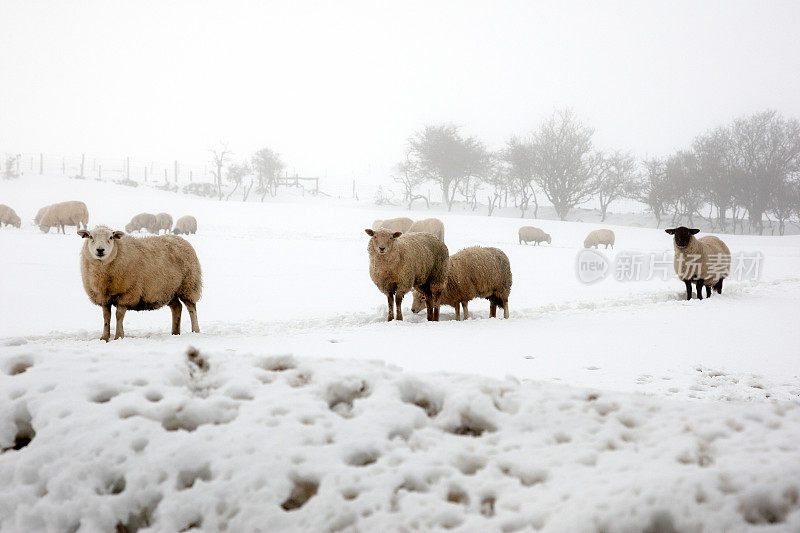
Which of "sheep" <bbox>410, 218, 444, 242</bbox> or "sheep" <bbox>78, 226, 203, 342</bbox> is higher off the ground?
"sheep" <bbox>410, 218, 444, 242</bbox>

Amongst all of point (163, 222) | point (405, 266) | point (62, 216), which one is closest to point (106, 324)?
point (405, 266)

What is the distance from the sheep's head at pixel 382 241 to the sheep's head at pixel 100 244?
11.6 feet

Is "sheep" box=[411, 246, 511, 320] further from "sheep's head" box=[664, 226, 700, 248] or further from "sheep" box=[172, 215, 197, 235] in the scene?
"sheep" box=[172, 215, 197, 235]

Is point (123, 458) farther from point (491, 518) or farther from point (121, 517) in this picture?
point (491, 518)

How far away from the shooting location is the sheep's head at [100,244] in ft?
20.7

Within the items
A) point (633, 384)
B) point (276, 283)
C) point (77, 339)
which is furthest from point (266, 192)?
point (633, 384)

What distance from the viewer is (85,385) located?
2061 millimetres

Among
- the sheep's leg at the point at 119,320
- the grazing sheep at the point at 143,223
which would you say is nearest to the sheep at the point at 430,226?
the grazing sheep at the point at 143,223

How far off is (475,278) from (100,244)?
5.76 metres

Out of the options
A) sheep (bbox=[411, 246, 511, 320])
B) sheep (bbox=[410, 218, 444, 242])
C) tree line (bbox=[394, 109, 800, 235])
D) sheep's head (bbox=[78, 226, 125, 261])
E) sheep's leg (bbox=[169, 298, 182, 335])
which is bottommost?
sheep's leg (bbox=[169, 298, 182, 335])

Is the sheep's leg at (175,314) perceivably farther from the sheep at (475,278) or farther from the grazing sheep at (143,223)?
the grazing sheep at (143,223)

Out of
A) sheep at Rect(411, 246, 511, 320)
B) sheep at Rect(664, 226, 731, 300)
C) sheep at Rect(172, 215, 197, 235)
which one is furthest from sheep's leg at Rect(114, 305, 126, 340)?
sheep at Rect(172, 215, 197, 235)

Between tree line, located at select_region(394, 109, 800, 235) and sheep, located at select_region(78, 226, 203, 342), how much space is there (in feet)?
129

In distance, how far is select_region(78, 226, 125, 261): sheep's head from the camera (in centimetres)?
630
